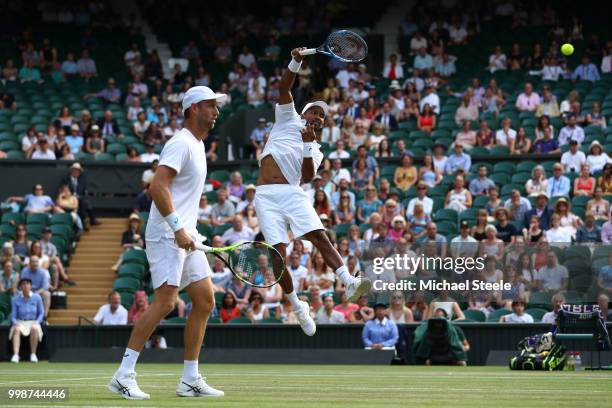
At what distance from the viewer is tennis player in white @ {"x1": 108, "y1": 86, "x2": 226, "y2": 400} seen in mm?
8680

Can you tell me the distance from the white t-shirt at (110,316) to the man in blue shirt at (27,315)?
0.99 metres

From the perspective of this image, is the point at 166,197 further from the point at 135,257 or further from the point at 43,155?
the point at 43,155

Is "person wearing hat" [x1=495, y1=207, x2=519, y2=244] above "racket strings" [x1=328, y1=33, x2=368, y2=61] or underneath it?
underneath

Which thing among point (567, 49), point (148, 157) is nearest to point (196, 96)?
point (148, 157)

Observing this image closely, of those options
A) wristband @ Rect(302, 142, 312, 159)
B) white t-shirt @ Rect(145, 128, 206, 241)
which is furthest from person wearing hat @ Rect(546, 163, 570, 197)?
white t-shirt @ Rect(145, 128, 206, 241)

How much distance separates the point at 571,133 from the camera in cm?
2436

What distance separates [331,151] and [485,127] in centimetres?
334

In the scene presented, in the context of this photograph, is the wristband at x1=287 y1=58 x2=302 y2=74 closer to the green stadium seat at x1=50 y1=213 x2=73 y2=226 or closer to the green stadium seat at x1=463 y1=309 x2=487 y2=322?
the green stadium seat at x1=463 y1=309 x2=487 y2=322

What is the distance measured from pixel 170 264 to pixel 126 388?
97 centimetres

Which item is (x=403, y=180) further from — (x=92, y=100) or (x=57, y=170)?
(x=92, y=100)

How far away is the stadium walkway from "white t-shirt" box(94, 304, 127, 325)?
1.34 m

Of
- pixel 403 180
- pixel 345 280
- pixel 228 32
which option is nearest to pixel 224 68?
pixel 228 32

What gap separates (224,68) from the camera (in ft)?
108

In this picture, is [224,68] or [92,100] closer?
[92,100]
